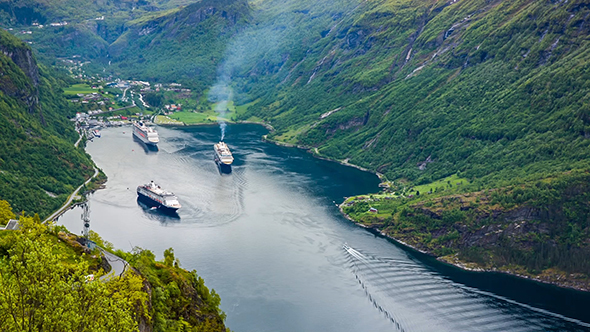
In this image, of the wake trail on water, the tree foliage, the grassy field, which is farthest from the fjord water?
the tree foliage

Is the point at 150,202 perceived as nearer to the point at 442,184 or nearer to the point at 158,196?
the point at 158,196

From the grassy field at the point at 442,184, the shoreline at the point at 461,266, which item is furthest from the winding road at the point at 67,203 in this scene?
the grassy field at the point at 442,184

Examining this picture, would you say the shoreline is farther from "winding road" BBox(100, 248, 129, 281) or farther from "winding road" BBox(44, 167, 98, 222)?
"winding road" BBox(100, 248, 129, 281)

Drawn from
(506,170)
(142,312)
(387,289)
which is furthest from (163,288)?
(506,170)

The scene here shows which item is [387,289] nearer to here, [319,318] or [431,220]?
[319,318]

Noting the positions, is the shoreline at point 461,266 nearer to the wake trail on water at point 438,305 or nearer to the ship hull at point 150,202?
the wake trail on water at point 438,305
